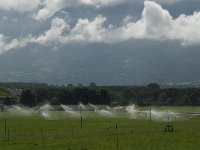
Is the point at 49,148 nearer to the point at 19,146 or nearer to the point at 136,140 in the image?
the point at 19,146

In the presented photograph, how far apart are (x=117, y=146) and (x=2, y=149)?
56.6ft

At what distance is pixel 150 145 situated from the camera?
233 ft

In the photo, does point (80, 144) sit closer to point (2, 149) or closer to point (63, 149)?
point (63, 149)

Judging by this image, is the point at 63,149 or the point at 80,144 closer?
the point at 63,149

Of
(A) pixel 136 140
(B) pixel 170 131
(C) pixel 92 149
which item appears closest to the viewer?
(C) pixel 92 149

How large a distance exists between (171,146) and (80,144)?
14592 mm

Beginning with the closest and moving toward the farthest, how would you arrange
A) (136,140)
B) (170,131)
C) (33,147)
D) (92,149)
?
(92,149) → (33,147) → (136,140) → (170,131)

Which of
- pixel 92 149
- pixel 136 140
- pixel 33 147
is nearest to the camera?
pixel 92 149

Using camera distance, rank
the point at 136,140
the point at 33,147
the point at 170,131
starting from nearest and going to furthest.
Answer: the point at 33,147 < the point at 136,140 < the point at 170,131

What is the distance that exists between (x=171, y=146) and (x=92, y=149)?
11.7 metres

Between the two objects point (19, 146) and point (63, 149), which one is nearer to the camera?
point (63, 149)

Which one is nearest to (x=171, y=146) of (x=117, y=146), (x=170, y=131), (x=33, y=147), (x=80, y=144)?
(x=117, y=146)

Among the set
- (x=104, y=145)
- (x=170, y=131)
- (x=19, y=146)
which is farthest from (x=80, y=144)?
(x=170, y=131)

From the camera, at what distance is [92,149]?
6781 cm
